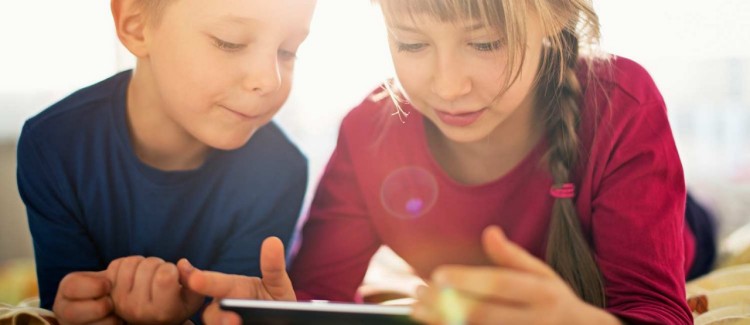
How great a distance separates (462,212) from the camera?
885mm

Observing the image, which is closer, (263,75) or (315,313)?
(315,313)

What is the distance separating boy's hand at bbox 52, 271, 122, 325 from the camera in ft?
2.57

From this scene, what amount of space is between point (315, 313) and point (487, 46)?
1.06 feet

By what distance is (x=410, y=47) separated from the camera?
775 mm

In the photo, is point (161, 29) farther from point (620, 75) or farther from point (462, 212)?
point (620, 75)

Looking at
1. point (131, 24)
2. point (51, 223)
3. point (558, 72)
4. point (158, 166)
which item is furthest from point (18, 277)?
point (558, 72)

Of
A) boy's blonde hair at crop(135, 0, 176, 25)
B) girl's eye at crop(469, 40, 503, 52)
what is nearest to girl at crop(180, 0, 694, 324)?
girl's eye at crop(469, 40, 503, 52)

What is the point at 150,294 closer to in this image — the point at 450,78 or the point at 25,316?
the point at 25,316

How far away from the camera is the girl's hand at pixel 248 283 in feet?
2.34

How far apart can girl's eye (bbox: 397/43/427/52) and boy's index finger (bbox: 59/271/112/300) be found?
40 centimetres

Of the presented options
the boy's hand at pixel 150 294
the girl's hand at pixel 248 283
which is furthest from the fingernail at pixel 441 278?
the boy's hand at pixel 150 294

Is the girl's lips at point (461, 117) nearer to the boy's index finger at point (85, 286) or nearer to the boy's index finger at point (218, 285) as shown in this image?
the boy's index finger at point (218, 285)

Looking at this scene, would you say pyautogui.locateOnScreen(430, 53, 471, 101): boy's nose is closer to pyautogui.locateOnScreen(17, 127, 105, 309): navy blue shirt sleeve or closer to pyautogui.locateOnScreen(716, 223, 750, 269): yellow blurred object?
pyautogui.locateOnScreen(17, 127, 105, 309): navy blue shirt sleeve

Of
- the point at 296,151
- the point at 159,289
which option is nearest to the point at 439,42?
the point at 296,151
